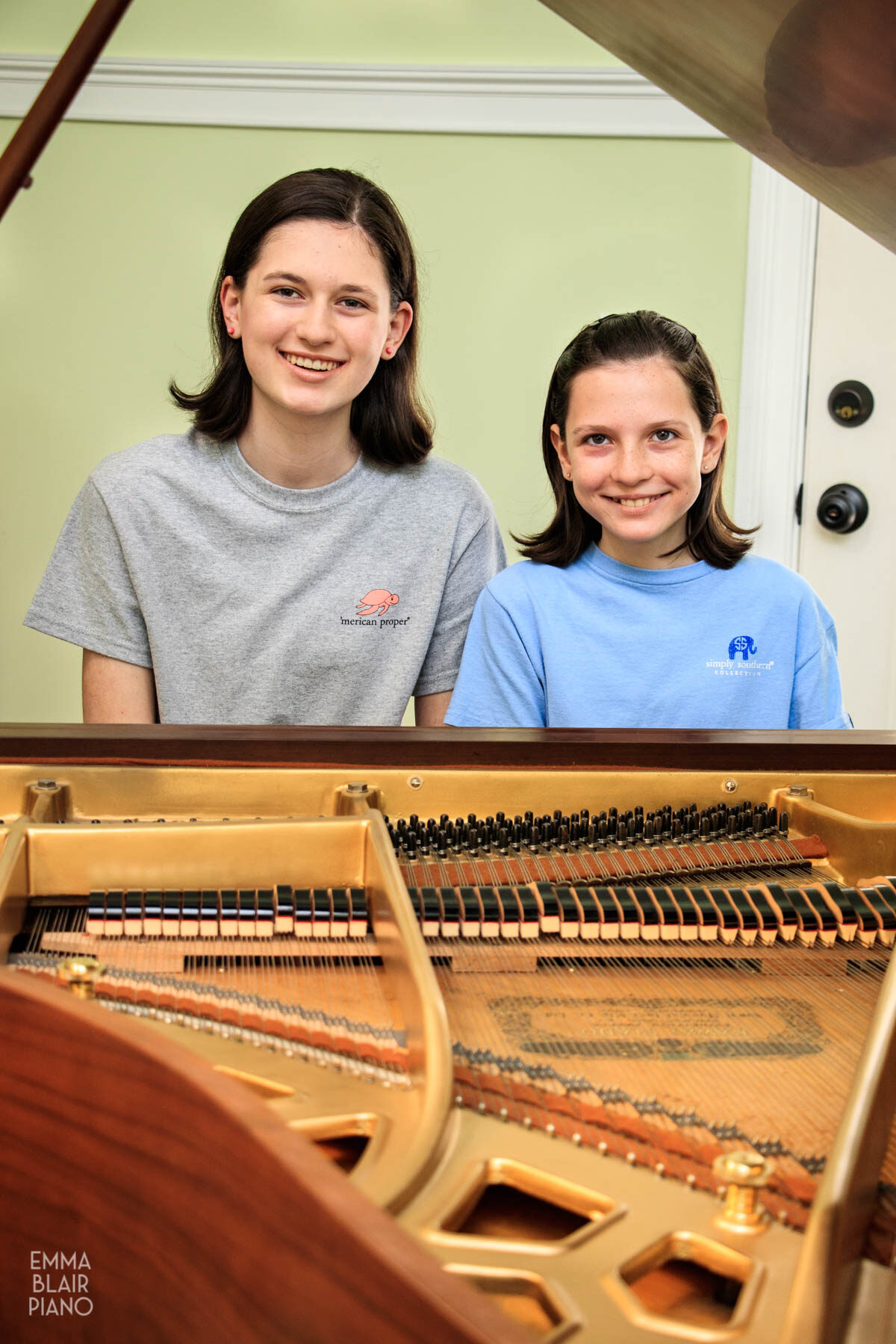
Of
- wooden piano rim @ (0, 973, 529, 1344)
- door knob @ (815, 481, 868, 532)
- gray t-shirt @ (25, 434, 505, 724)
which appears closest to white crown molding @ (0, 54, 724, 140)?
door knob @ (815, 481, 868, 532)

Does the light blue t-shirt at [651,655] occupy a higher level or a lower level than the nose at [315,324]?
lower

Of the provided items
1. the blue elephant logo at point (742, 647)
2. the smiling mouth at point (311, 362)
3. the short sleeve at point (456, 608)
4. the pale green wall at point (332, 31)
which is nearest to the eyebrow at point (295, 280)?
the smiling mouth at point (311, 362)

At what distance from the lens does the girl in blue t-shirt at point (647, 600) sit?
2219mm

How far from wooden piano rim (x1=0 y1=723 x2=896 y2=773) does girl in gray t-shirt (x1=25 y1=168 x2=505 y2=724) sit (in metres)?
0.75

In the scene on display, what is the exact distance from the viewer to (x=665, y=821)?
1.54 metres

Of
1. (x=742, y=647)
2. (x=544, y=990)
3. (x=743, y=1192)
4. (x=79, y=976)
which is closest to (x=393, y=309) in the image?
(x=742, y=647)

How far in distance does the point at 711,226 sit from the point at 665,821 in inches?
109

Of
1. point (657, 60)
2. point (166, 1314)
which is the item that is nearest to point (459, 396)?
point (657, 60)

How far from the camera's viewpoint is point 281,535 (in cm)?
248

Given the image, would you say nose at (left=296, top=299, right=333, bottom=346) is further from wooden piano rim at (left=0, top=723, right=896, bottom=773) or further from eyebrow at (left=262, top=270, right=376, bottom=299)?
wooden piano rim at (left=0, top=723, right=896, bottom=773)

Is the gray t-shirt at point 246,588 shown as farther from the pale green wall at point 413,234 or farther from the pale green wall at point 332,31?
the pale green wall at point 332,31

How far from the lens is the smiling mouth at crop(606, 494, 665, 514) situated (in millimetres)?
2217

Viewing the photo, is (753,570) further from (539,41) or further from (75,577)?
(539,41)

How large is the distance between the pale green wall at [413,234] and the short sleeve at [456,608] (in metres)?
1.28
